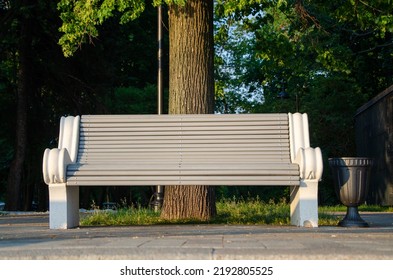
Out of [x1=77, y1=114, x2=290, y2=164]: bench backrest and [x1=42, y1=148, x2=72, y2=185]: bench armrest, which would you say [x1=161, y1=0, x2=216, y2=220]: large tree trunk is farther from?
[x1=42, y1=148, x2=72, y2=185]: bench armrest

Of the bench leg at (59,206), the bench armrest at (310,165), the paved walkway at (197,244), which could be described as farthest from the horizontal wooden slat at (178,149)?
the paved walkway at (197,244)

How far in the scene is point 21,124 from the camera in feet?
88.1

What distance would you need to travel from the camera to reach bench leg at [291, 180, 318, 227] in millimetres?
10820

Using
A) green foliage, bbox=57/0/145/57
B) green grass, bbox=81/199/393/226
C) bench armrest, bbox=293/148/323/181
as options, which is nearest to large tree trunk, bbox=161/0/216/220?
green grass, bbox=81/199/393/226

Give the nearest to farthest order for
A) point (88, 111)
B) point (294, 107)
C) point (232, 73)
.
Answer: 1. point (88, 111)
2. point (294, 107)
3. point (232, 73)

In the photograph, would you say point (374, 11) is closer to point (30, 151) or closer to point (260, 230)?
point (260, 230)

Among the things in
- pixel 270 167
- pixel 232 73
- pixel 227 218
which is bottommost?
pixel 227 218

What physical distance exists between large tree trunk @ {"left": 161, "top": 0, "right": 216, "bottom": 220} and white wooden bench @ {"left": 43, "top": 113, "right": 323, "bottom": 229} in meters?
1.06

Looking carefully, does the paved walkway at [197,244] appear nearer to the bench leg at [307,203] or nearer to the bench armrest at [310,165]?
the bench leg at [307,203]

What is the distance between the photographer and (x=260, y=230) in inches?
400

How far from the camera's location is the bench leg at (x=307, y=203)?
35.5 feet

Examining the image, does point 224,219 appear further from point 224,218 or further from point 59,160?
point 59,160
